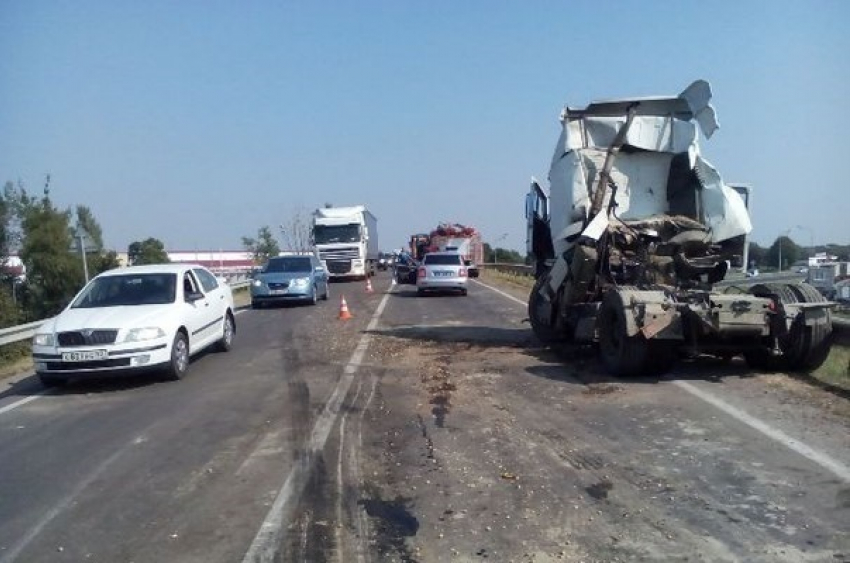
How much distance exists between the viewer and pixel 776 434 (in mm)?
7070

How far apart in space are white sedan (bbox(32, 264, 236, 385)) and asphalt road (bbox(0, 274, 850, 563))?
1.32ft

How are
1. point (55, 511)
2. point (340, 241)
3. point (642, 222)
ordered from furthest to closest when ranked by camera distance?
1. point (340, 241)
2. point (642, 222)
3. point (55, 511)

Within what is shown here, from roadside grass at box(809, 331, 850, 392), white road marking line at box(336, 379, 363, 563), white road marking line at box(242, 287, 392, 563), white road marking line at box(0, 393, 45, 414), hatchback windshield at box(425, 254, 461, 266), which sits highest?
hatchback windshield at box(425, 254, 461, 266)

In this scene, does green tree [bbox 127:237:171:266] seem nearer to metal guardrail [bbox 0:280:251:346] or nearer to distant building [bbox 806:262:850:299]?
metal guardrail [bbox 0:280:251:346]

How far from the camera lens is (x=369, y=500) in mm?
5625

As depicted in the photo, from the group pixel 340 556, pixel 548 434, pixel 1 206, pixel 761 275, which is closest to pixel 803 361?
pixel 761 275

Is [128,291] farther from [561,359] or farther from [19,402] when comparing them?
[561,359]

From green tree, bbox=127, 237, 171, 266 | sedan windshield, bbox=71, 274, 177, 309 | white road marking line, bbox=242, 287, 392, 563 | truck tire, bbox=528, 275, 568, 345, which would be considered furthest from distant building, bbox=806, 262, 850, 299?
green tree, bbox=127, 237, 171, 266

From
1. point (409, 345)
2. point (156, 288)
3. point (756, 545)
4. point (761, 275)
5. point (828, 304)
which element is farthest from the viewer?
point (409, 345)

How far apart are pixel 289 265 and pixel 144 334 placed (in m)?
16.4

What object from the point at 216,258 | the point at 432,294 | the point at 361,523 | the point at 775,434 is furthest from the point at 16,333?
the point at 216,258

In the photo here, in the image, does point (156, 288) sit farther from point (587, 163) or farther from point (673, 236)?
point (673, 236)

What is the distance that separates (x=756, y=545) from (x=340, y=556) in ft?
7.96

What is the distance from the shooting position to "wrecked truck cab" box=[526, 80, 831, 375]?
10.2 meters
